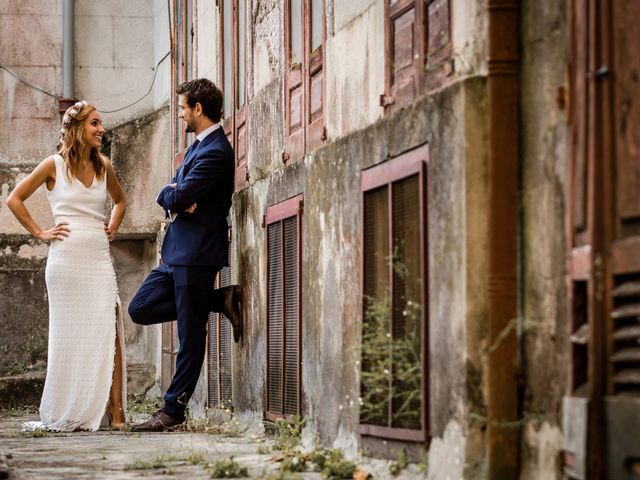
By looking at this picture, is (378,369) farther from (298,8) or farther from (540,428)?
(298,8)

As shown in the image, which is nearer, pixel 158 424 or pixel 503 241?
pixel 503 241

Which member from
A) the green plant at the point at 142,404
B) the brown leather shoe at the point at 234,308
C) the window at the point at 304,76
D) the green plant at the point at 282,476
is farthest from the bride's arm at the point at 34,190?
the green plant at the point at 282,476

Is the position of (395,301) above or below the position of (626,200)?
below

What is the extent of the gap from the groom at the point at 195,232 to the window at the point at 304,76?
2.18 feet

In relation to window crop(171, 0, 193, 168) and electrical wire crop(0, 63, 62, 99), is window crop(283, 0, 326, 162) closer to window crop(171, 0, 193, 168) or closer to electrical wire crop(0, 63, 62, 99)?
window crop(171, 0, 193, 168)

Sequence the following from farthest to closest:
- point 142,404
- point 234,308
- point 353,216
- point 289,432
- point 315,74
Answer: point 142,404, point 234,308, point 315,74, point 289,432, point 353,216

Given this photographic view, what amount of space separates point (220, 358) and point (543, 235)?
17.7 feet

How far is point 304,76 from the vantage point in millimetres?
8031

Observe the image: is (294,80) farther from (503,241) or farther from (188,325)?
(503,241)

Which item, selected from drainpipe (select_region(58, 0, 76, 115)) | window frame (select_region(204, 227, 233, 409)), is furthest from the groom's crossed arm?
drainpipe (select_region(58, 0, 76, 115))

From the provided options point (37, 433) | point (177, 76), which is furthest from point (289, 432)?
point (177, 76)

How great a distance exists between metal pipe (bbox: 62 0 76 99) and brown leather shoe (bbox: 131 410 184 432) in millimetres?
6120

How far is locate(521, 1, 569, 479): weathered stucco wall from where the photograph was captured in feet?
15.5

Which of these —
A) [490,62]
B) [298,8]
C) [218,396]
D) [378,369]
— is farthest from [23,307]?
[490,62]
